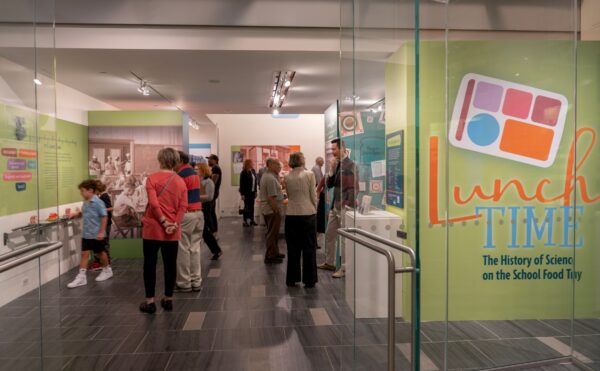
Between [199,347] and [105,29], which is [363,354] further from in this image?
[105,29]

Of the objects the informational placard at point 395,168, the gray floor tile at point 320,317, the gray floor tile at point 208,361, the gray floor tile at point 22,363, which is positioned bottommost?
the gray floor tile at point 208,361

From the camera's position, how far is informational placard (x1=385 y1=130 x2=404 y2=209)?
2.18 metres

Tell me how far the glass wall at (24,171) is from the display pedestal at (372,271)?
1.82 metres

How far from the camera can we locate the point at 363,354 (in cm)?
277

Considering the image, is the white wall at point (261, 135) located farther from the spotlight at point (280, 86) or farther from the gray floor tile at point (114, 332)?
the gray floor tile at point (114, 332)

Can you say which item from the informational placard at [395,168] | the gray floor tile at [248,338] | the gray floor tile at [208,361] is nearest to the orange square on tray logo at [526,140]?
the informational placard at [395,168]

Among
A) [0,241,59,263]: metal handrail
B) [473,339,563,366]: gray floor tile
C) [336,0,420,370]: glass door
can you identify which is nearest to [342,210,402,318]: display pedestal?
[336,0,420,370]: glass door

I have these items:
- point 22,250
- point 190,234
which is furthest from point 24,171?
point 190,234

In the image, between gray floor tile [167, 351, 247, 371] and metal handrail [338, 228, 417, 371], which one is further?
gray floor tile [167, 351, 247, 371]

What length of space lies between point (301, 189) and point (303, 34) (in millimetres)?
1880

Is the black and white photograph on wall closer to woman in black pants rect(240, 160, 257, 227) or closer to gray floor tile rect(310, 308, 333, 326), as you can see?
woman in black pants rect(240, 160, 257, 227)

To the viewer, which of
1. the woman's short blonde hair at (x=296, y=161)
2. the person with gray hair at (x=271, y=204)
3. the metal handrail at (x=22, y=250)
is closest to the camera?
the metal handrail at (x=22, y=250)

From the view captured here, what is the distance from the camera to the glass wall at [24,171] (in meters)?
2.45

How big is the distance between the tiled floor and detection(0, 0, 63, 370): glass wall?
15mm
